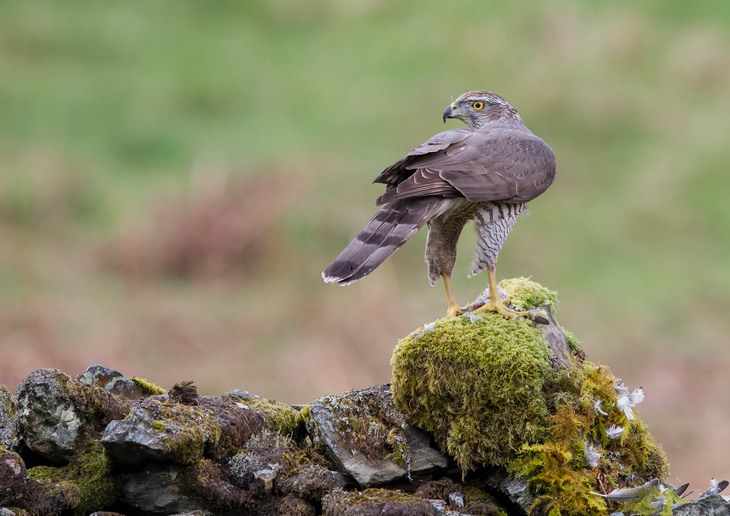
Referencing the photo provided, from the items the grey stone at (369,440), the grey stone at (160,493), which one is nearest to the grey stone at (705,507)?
the grey stone at (369,440)

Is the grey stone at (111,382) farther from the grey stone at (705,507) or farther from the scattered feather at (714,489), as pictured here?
the scattered feather at (714,489)

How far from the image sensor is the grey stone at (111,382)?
589 cm

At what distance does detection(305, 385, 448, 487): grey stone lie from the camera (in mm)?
5602

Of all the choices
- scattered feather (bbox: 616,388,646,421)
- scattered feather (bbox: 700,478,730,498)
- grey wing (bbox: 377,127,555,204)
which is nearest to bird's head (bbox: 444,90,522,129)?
grey wing (bbox: 377,127,555,204)

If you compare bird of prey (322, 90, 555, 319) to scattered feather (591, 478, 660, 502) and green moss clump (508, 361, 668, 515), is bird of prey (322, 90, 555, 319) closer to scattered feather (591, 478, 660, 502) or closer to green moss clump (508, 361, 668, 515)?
green moss clump (508, 361, 668, 515)

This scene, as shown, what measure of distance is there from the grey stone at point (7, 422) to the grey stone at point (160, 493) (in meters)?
0.60

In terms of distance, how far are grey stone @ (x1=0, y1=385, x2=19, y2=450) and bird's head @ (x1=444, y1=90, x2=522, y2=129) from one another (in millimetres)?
3291

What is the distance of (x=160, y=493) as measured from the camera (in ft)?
17.5

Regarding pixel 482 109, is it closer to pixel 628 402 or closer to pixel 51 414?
pixel 628 402

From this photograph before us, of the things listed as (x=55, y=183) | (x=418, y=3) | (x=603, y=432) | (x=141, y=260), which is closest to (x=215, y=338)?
(x=141, y=260)

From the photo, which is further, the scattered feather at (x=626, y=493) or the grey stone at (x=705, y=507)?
the scattered feather at (x=626, y=493)

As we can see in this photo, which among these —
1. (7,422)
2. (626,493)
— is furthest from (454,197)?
(7,422)

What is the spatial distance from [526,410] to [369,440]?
0.78 m

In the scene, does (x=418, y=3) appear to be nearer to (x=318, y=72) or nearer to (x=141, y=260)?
(x=318, y=72)
